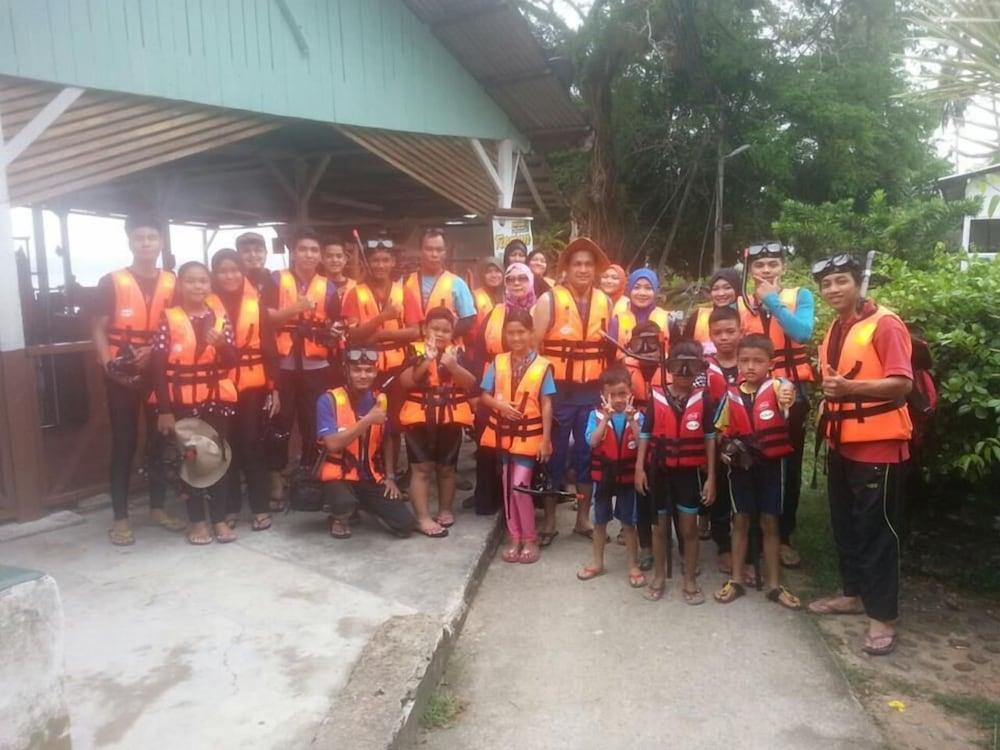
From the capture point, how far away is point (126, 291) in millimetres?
4793

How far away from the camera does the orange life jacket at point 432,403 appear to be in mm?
5164

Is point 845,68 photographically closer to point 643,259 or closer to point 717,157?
point 717,157

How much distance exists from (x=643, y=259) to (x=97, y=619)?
65.0ft

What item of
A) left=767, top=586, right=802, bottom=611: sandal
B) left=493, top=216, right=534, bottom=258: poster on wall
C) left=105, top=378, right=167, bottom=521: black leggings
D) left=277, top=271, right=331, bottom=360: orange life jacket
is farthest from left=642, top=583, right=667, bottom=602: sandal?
left=493, top=216, right=534, bottom=258: poster on wall

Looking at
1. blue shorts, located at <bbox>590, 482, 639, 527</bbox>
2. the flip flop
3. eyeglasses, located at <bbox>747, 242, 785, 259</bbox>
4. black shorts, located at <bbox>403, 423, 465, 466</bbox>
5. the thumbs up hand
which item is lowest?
the flip flop

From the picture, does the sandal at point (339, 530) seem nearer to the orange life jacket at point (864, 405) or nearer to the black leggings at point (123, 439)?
the black leggings at point (123, 439)

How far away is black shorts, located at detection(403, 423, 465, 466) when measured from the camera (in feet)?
17.0

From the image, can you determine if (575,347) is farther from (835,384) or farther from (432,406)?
(835,384)

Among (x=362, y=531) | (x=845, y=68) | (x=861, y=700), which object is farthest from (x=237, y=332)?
(x=845, y=68)

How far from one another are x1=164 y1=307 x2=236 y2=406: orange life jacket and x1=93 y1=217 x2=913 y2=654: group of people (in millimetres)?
12

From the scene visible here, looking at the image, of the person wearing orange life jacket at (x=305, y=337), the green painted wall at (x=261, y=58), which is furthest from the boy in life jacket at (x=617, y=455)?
the green painted wall at (x=261, y=58)

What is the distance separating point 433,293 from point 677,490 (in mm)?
2209

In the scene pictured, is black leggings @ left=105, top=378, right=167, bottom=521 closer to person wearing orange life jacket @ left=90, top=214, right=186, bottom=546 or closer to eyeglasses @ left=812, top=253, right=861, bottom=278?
person wearing orange life jacket @ left=90, top=214, right=186, bottom=546

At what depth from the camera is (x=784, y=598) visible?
443 centimetres
